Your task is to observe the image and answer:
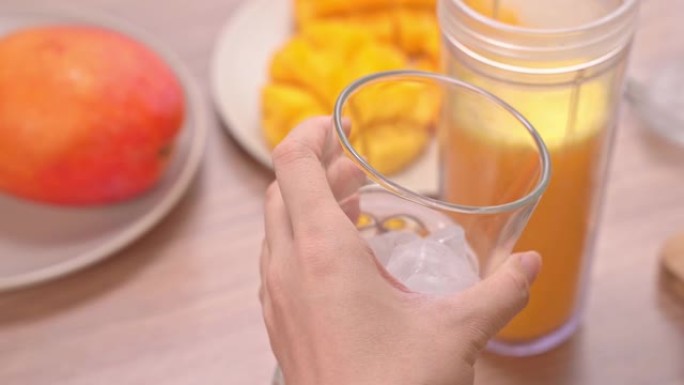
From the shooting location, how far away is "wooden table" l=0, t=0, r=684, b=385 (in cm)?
54

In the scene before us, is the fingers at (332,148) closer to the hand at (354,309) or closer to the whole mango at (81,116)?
the hand at (354,309)

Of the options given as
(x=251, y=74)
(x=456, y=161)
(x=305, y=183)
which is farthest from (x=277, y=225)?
(x=251, y=74)

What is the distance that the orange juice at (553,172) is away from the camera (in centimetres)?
43

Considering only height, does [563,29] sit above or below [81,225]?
above

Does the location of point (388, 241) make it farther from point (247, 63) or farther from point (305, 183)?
point (247, 63)

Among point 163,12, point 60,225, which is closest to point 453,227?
point 60,225

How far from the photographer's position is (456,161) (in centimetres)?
48

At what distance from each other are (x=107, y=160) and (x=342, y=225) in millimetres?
278

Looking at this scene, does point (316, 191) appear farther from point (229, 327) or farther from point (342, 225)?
point (229, 327)

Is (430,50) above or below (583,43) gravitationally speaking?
below

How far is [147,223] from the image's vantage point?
1.95ft

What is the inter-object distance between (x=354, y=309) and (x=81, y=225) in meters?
0.34

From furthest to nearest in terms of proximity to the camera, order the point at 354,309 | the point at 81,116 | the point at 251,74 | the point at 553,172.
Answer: the point at 251,74 < the point at 81,116 < the point at 553,172 < the point at 354,309

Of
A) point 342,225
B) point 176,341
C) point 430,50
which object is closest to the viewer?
point 342,225
